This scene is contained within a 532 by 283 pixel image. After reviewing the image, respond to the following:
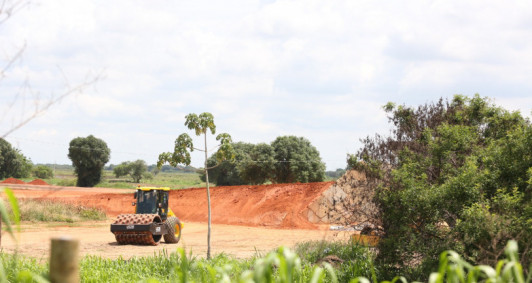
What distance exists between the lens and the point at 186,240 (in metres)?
22.7

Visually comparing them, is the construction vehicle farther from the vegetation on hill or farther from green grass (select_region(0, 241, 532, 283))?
the vegetation on hill

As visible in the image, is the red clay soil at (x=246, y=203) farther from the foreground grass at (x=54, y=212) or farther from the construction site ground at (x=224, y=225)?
the foreground grass at (x=54, y=212)

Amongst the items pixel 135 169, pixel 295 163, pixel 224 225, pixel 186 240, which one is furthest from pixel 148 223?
pixel 135 169

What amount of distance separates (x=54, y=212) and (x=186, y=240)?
11.4 meters

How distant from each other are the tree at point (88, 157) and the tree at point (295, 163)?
23650 mm

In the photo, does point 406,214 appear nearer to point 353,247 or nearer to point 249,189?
point 353,247

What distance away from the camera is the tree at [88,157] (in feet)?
208

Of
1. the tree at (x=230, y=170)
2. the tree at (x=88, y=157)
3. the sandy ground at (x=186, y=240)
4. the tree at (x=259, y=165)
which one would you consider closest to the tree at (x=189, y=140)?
the sandy ground at (x=186, y=240)

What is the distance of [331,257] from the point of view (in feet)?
39.9

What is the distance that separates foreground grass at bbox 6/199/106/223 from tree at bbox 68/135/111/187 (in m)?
31.1

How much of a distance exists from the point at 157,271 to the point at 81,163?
57.6 meters

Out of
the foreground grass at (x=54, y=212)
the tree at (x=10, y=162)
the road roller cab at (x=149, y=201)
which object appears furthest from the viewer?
the tree at (x=10, y=162)

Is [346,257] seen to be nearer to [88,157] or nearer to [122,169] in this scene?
[88,157]

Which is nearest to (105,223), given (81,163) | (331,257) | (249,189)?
(249,189)
